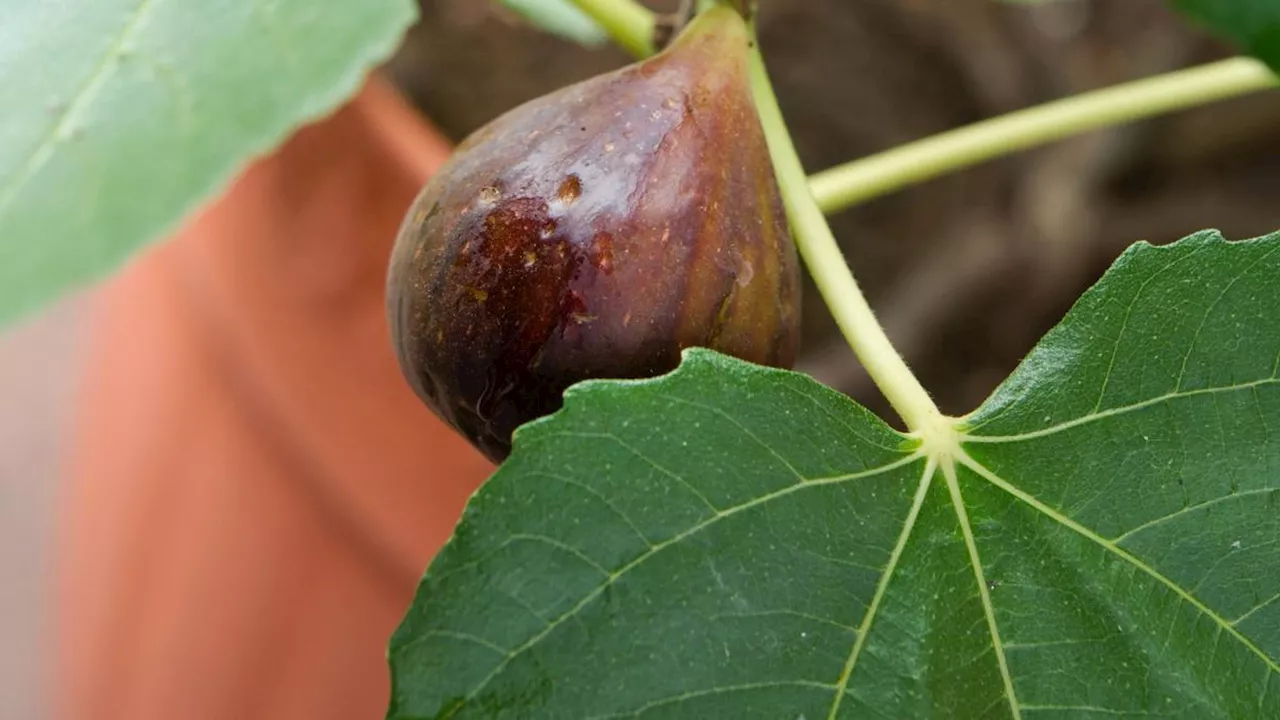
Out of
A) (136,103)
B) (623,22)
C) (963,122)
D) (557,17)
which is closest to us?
(136,103)

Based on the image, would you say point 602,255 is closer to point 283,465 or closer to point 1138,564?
point 1138,564

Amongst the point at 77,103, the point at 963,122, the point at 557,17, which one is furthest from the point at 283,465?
the point at 963,122

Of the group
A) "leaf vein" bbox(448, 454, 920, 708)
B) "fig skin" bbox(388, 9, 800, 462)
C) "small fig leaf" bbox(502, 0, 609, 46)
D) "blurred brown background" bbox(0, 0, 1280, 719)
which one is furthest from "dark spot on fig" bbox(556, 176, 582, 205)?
"blurred brown background" bbox(0, 0, 1280, 719)

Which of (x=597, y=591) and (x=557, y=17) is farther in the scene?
(x=557, y=17)

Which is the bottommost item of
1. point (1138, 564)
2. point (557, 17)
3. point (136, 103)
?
point (1138, 564)

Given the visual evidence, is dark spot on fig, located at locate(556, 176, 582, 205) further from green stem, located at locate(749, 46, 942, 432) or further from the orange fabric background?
the orange fabric background

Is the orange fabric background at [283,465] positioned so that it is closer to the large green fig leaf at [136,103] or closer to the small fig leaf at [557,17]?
the small fig leaf at [557,17]

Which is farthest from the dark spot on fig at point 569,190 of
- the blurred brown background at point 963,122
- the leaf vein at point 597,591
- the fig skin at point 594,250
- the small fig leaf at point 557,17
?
the blurred brown background at point 963,122
